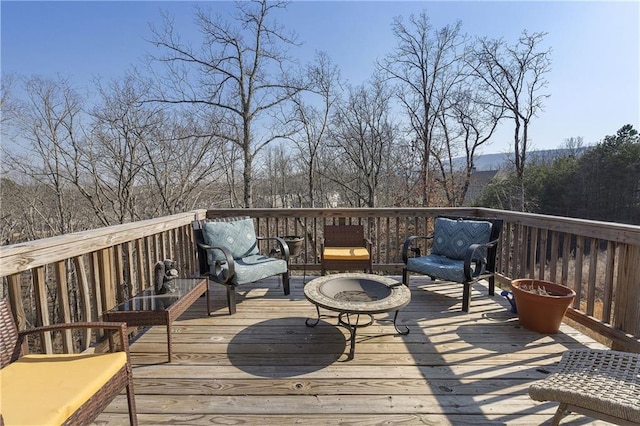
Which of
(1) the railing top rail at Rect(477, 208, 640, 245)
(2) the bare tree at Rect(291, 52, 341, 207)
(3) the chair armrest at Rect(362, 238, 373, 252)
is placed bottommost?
(3) the chair armrest at Rect(362, 238, 373, 252)

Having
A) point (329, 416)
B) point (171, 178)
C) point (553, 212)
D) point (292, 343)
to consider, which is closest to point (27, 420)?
point (329, 416)

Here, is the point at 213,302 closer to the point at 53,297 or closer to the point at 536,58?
the point at 53,297

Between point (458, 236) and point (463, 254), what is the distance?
8.2 inches

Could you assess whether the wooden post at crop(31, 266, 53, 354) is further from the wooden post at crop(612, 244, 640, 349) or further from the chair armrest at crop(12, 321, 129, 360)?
the wooden post at crop(612, 244, 640, 349)

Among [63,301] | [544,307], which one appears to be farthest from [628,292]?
[63,301]

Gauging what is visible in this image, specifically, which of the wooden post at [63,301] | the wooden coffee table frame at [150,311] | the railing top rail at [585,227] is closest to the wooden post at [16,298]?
the wooden post at [63,301]

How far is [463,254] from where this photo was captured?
335cm

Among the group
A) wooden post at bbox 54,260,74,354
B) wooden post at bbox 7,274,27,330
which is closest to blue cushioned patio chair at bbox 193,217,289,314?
wooden post at bbox 54,260,74,354

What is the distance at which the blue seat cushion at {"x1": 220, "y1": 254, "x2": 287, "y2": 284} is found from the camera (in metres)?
2.94

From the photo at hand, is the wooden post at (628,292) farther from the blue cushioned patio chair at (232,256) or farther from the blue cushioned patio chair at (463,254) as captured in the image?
the blue cushioned patio chair at (232,256)

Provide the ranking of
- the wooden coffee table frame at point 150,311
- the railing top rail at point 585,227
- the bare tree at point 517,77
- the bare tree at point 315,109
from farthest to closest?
the bare tree at point 517,77, the bare tree at point 315,109, the railing top rail at point 585,227, the wooden coffee table frame at point 150,311

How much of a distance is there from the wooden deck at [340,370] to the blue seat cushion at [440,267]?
350 millimetres

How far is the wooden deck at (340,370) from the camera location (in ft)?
5.40

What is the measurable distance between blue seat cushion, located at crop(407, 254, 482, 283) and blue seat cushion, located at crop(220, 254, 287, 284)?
1437mm
